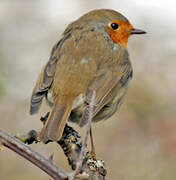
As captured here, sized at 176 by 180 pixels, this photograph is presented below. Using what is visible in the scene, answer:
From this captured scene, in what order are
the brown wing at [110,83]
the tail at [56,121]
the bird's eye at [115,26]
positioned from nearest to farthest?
the tail at [56,121]
the brown wing at [110,83]
the bird's eye at [115,26]

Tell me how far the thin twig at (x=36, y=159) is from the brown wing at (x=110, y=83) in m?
1.71

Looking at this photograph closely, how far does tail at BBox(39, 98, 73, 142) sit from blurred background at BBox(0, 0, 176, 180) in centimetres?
43

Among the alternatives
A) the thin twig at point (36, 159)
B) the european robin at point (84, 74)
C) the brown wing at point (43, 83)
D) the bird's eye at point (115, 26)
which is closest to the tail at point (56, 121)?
the european robin at point (84, 74)

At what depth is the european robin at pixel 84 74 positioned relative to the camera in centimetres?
354

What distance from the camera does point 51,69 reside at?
12.8ft

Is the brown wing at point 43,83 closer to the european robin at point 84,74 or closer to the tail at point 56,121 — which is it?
the european robin at point 84,74

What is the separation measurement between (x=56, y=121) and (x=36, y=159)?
4.71ft

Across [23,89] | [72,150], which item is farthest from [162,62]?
[72,150]

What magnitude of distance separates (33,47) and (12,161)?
8.73 ft

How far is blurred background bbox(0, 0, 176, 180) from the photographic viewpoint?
15.8 feet

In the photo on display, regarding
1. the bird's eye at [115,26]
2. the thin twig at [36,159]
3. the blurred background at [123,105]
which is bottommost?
the blurred background at [123,105]

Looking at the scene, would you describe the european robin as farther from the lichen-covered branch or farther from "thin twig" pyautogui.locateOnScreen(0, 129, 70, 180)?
"thin twig" pyautogui.locateOnScreen(0, 129, 70, 180)

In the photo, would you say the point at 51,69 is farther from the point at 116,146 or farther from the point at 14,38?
the point at 14,38

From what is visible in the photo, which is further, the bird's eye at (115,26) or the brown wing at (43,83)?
the bird's eye at (115,26)
